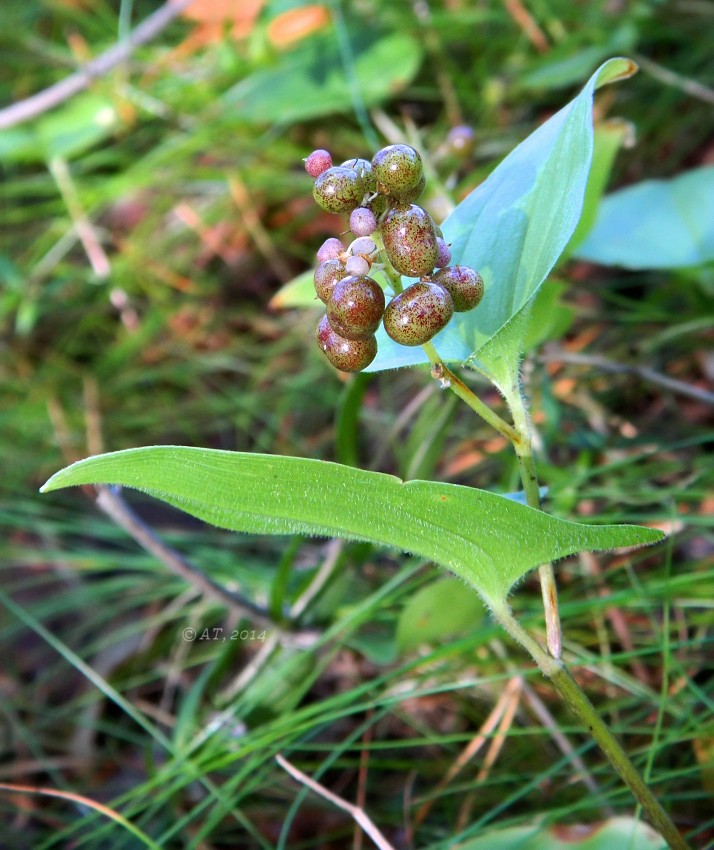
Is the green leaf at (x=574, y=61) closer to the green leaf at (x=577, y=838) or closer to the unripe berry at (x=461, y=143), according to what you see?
the unripe berry at (x=461, y=143)

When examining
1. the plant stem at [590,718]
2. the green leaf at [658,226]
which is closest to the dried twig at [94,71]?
the green leaf at [658,226]

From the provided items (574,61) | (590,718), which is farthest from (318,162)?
(574,61)

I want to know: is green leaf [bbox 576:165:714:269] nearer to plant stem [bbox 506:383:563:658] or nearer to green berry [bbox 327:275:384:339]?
plant stem [bbox 506:383:563:658]

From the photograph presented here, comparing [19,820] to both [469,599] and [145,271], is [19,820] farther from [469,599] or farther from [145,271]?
[145,271]

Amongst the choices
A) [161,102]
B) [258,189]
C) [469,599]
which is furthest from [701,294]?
[161,102]

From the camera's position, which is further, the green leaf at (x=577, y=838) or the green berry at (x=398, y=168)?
the green leaf at (x=577, y=838)

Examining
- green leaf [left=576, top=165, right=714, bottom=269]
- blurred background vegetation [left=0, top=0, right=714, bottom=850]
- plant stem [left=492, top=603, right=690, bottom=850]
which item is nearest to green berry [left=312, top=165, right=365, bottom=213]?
plant stem [left=492, top=603, right=690, bottom=850]
